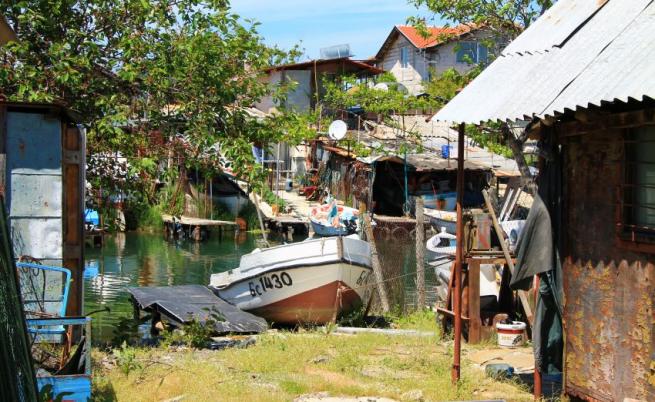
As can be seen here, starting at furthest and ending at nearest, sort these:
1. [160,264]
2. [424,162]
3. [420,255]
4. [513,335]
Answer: [424,162] → [160,264] → [420,255] → [513,335]

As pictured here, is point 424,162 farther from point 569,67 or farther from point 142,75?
point 569,67

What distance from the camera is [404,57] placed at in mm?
52875

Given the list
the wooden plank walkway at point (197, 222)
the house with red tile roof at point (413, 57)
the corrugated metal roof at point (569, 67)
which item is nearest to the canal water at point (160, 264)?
the wooden plank walkway at point (197, 222)

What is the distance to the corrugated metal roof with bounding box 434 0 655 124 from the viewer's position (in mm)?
6492

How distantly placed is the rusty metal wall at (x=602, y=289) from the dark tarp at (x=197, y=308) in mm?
6134

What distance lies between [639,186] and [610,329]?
3.96 feet

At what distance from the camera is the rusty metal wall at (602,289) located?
22.1 ft

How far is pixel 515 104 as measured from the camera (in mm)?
7242

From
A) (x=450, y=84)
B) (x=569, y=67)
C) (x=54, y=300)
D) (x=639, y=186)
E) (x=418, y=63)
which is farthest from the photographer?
(x=418, y=63)

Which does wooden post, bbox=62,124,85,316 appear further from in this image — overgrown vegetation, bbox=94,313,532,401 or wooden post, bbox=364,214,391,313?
wooden post, bbox=364,214,391,313

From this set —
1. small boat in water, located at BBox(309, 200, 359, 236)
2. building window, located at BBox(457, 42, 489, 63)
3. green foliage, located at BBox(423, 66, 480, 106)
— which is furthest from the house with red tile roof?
green foliage, located at BBox(423, 66, 480, 106)

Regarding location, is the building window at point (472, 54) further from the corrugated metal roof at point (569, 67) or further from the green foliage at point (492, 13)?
the corrugated metal roof at point (569, 67)

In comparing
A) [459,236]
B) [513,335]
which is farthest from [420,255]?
[459,236]

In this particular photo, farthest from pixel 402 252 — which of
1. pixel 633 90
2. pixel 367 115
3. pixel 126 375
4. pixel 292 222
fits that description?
pixel 633 90
